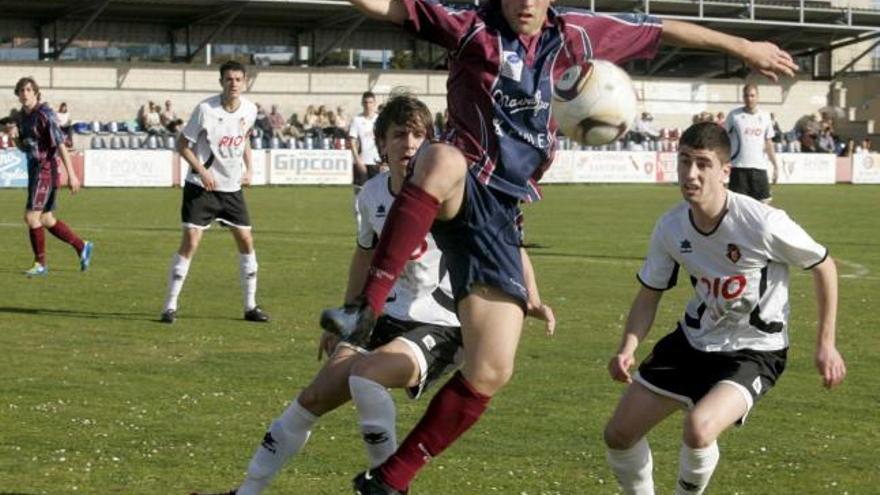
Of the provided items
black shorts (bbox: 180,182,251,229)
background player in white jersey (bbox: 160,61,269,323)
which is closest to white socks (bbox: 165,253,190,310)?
background player in white jersey (bbox: 160,61,269,323)

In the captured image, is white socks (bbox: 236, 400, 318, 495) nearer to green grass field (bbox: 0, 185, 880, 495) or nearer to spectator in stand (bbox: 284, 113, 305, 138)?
green grass field (bbox: 0, 185, 880, 495)

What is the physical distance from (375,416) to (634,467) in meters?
1.15

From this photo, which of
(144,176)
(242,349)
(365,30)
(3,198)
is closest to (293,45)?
(365,30)

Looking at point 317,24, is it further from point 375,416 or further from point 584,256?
point 375,416

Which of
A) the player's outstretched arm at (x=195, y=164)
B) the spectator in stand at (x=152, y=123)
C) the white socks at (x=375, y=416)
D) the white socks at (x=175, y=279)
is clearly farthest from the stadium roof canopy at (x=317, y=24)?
the white socks at (x=375, y=416)

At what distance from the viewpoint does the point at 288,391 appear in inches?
396

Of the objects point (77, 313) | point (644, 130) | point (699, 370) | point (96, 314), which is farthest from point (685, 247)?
point (644, 130)

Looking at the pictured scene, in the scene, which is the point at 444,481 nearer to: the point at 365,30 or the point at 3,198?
the point at 3,198

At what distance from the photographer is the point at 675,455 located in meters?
8.19

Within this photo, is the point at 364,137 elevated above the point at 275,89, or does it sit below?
below

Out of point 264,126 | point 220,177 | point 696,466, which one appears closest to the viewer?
point 696,466

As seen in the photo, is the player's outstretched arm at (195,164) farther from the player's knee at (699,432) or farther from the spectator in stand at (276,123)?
the spectator in stand at (276,123)

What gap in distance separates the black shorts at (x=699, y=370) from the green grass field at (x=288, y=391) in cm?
97

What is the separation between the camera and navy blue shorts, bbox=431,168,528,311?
595cm
